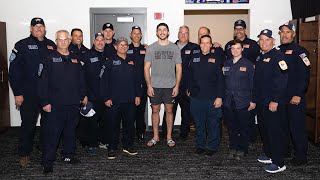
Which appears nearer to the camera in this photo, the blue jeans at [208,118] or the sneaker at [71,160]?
the sneaker at [71,160]

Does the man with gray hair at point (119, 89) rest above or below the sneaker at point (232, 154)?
above

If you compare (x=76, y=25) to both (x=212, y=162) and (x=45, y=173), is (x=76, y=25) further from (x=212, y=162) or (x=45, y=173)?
(x=212, y=162)

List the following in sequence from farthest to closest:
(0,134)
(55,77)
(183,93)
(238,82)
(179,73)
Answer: (0,134), (183,93), (179,73), (238,82), (55,77)

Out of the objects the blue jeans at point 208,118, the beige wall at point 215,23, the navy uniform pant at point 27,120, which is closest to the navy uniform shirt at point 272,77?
the blue jeans at point 208,118

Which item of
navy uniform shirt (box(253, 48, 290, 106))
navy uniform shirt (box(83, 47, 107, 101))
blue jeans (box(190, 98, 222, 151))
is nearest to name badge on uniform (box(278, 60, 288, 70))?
navy uniform shirt (box(253, 48, 290, 106))

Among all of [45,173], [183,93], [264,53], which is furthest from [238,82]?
[45,173]

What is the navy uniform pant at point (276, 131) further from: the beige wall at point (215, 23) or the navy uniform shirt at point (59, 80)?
the beige wall at point (215, 23)

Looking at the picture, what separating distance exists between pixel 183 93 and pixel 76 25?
7.63 feet

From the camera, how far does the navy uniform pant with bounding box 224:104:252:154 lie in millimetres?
4254

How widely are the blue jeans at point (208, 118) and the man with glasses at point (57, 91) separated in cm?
152

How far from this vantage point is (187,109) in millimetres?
5438

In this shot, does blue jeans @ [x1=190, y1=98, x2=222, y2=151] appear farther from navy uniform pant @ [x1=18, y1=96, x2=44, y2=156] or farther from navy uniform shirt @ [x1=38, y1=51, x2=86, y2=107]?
navy uniform pant @ [x1=18, y1=96, x2=44, y2=156]

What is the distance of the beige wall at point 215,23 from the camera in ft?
31.4

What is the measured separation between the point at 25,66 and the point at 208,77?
7.43 feet
